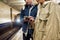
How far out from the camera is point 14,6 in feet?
41.0

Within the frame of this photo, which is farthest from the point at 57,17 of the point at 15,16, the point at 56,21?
the point at 15,16

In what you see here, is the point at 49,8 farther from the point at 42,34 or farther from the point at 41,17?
the point at 42,34

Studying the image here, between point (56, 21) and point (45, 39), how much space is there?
0.20 meters

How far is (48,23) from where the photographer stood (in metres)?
1.53

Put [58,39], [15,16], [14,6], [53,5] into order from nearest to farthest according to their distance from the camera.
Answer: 1. [58,39]
2. [53,5]
3. [15,16]
4. [14,6]

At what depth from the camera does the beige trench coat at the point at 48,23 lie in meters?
1.50

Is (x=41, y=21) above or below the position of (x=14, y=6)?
below

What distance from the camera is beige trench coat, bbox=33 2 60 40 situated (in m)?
1.50

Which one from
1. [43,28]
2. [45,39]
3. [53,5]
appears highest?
[53,5]

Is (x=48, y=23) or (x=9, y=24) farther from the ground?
(x=48, y=23)

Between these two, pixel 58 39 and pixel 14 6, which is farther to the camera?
pixel 14 6

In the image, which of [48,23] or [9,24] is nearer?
[48,23]

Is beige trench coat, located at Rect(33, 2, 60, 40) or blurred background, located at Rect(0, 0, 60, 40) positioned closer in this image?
beige trench coat, located at Rect(33, 2, 60, 40)

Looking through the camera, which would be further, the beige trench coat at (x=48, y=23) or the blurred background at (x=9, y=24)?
the blurred background at (x=9, y=24)
